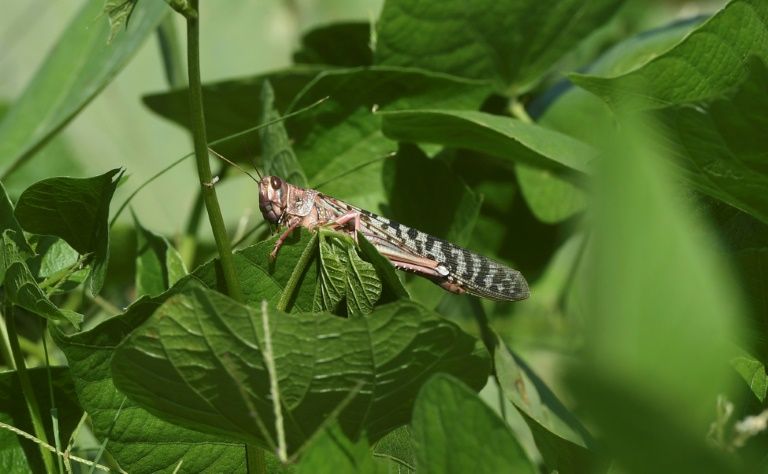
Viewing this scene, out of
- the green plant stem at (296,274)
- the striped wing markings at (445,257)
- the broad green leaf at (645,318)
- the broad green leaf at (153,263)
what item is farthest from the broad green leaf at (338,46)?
the broad green leaf at (645,318)

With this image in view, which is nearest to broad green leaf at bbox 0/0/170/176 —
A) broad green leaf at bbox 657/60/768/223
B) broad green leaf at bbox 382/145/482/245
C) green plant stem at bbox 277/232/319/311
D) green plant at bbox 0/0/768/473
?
green plant at bbox 0/0/768/473

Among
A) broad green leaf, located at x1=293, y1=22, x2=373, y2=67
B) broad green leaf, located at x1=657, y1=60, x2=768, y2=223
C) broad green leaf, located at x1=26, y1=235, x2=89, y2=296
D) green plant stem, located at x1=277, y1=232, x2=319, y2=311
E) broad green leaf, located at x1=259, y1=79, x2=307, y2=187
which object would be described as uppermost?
broad green leaf, located at x1=293, y1=22, x2=373, y2=67

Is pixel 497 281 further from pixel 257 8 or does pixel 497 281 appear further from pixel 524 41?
pixel 257 8

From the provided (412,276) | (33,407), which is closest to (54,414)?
(33,407)

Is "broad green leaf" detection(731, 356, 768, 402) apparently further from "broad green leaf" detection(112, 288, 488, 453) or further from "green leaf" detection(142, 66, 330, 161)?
"green leaf" detection(142, 66, 330, 161)

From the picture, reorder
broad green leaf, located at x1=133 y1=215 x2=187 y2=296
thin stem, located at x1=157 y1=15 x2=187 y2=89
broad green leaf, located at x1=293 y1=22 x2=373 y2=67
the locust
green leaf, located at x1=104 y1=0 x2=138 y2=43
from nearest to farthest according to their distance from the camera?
green leaf, located at x1=104 y1=0 x2=138 y2=43
broad green leaf, located at x1=133 y1=215 x2=187 y2=296
the locust
broad green leaf, located at x1=293 y1=22 x2=373 y2=67
thin stem, located at x1=157 y1=15 x2=187 y2=89

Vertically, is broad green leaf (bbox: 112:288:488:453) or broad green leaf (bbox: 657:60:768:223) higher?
broad green leaf (bbox: 657:60:768:223)

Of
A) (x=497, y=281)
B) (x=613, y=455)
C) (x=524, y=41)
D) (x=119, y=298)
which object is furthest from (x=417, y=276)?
(x=613, y=455)
